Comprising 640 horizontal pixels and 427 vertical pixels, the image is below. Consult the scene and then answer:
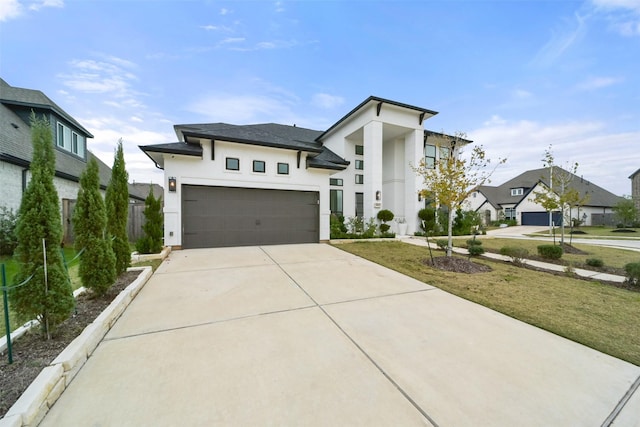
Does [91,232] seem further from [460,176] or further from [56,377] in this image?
[460,176]

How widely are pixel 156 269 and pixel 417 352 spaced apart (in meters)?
6.03

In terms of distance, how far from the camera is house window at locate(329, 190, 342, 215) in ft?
49.9

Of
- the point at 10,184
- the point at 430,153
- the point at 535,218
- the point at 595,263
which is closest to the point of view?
the point at 595,263

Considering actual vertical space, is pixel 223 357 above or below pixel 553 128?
below

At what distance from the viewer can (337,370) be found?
2.12 m

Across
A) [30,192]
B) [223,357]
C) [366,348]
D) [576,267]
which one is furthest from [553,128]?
[30,192]

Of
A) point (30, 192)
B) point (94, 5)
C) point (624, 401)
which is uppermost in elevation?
point (94, 5)

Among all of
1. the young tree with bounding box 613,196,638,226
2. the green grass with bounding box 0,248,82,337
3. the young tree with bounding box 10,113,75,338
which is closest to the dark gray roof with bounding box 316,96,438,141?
the young tree with bounding box 10,113,75,338

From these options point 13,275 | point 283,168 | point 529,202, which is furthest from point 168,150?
point 529,202

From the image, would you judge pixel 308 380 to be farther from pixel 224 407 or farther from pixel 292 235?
pixel 292 235

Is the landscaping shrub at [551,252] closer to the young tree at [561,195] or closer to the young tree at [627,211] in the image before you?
the young tree at [561,195]

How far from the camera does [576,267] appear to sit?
6.45m

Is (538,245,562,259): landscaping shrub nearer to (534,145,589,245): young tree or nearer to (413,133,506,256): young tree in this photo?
(413,133,506,256): young tree

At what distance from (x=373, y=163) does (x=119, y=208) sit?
11257 millimetres
